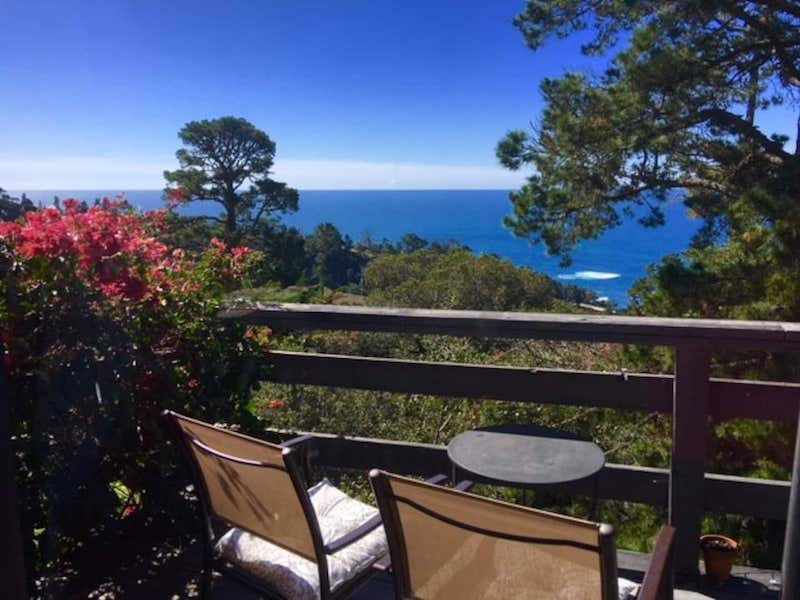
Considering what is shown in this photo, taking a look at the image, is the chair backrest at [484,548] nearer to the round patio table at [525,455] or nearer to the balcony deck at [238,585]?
the round patio table at [525,455]

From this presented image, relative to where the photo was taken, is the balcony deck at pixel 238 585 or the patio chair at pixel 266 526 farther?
the balcony deck at pixel 238 585

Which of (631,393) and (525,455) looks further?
(631,393)

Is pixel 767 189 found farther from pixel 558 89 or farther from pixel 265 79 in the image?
pixel 265 79

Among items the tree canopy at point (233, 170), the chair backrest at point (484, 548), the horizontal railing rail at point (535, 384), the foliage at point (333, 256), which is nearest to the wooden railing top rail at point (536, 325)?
the horizontal railing rail at point (535, 384)

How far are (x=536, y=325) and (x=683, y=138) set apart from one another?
629 centimetres

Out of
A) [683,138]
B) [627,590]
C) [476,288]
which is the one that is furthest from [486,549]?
[476,288]

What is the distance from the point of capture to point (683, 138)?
24.2ft

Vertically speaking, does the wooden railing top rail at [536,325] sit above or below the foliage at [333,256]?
above

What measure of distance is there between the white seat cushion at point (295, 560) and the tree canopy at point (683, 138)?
17.1ft

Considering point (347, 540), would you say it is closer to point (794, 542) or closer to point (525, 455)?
point (525, 455)

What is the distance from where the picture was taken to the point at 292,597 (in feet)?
5.09

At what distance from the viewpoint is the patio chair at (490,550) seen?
1052 millimetres

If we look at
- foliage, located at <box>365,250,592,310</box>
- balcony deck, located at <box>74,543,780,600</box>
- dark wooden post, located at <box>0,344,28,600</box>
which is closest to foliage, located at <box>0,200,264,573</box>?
balcony deck, located at <box>74,543,780,600</box>

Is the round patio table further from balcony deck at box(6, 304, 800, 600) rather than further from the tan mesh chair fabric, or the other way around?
the tan mesh chair fabric
